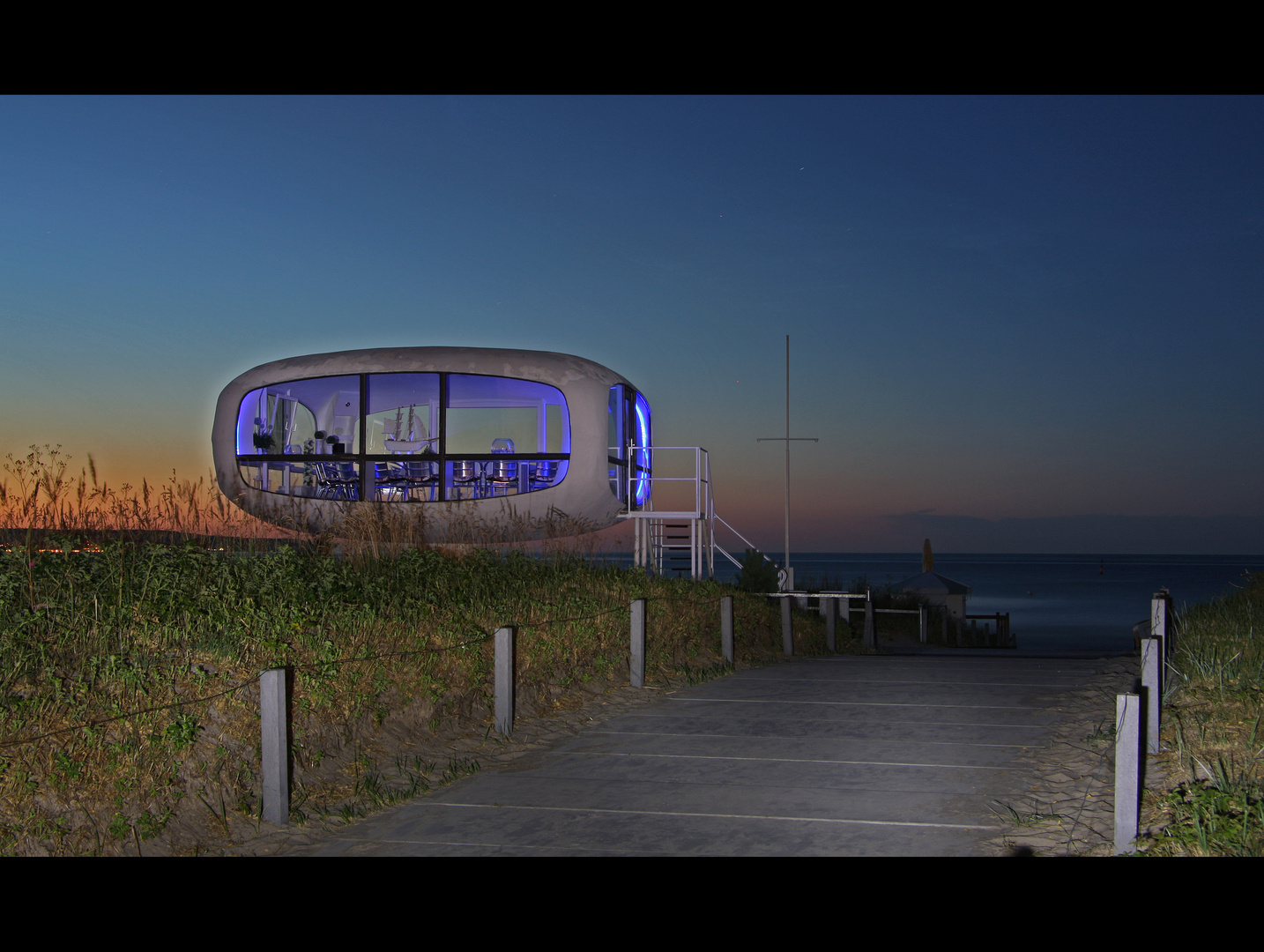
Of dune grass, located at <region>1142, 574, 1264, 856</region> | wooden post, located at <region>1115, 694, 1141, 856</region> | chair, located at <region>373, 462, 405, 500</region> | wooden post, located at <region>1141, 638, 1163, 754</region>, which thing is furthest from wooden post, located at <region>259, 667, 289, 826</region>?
chair, located at <region>373, 462, 405, 500</region>

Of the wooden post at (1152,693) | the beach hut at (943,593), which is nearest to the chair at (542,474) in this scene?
the wooden post at (1152,693)

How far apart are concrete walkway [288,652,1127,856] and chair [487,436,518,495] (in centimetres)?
1127

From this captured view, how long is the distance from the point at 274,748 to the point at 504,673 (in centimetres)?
239

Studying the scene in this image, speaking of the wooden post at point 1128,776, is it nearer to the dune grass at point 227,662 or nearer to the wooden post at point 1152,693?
the wooden post at point 1152,693

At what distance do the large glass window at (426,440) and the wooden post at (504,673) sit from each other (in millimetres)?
12316

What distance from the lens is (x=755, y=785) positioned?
20.4ft

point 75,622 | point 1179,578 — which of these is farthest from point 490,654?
point 1179,578

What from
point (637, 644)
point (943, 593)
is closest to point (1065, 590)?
point (943, 593)

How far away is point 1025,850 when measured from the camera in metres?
4.89

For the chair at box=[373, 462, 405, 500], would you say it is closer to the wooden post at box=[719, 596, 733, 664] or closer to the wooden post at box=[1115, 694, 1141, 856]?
the wooden post at box=[719, 596, 733, 664]

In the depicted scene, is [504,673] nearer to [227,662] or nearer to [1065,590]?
[227,662]

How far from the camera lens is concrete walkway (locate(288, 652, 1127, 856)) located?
5102 mm

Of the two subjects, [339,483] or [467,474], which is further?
[339,483]

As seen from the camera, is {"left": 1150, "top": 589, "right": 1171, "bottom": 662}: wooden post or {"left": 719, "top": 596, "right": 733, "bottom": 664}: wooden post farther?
{"left": 719, "top": 596, "right": 733, "bottom": 664}: wooden post
